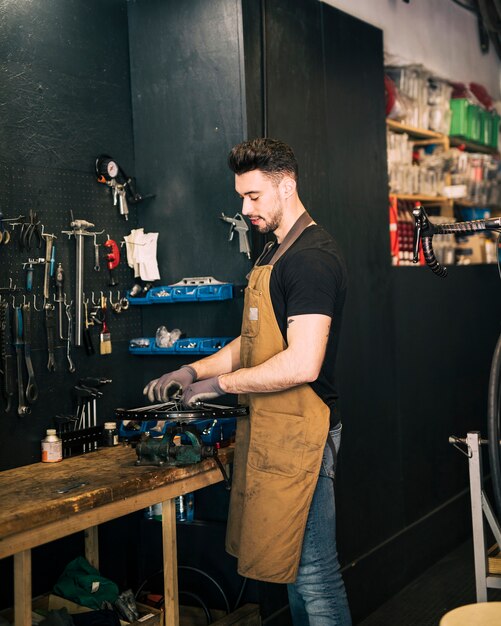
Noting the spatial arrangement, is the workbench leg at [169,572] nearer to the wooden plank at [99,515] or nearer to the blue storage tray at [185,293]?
the wooden plank at [99,515]

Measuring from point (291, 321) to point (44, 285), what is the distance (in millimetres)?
1036

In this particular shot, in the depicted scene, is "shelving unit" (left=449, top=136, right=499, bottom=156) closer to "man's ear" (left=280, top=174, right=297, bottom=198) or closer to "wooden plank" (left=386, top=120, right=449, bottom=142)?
"wooden plank" (left=386, top=120, right=449, bottom=142)

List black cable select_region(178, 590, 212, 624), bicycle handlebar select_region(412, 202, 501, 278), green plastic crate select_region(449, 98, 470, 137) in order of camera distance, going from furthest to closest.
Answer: green plastic crate select_region(449, 98, 470, 137), black cable select_region(178, 590, 212, 624), bicycle handlebar select_region(412, 202, 501, 278)

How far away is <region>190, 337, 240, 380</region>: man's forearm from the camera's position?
288 centimetres

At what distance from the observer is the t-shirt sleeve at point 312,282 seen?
8.00ft

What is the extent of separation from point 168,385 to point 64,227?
33.3 inches

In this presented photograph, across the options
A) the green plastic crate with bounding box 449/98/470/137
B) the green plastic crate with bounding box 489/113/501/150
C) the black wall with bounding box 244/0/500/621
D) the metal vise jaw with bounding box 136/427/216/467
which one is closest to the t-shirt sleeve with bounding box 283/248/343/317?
the metal vise jaw with bounding box 136/427/216/467

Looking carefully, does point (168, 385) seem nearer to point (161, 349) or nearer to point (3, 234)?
point (161, 349)

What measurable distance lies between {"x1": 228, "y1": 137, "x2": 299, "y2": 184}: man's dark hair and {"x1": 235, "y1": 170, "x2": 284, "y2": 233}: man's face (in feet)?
0.07

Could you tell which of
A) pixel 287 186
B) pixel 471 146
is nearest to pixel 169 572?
pixel 287 186

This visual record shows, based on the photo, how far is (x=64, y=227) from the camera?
3.12 meters

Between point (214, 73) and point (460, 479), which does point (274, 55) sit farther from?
point (460, 479)

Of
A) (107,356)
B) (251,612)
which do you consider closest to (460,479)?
(251,612)

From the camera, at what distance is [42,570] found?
3043 millimetres
